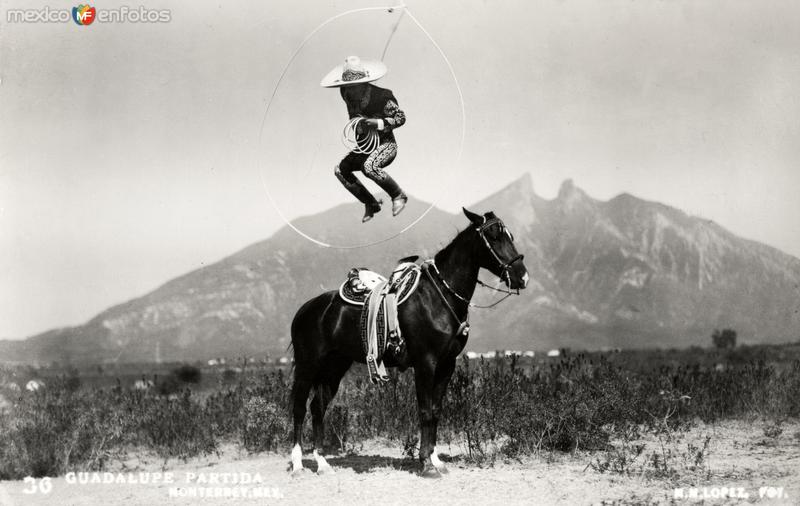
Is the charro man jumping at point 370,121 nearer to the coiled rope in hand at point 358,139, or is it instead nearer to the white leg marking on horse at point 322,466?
the coiled rope in hand at point 358,139

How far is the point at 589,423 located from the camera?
8.78 m

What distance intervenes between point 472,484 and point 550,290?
69337 millimetres

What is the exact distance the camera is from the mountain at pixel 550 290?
3878 cm

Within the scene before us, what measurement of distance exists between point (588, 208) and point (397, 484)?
79900 millimetres

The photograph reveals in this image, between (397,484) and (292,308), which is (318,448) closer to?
(397,484)

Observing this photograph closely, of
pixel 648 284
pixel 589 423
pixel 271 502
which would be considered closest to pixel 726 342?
pixel 648 284

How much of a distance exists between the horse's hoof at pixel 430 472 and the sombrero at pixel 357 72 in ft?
14.2

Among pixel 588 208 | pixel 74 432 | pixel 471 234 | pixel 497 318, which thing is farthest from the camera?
pixel 588 208

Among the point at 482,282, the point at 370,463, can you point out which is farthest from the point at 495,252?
the point at 370,463

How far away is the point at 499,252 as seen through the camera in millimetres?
7645

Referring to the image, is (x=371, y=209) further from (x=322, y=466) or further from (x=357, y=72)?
(x=322, y=466)

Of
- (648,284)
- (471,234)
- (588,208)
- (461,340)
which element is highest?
(588,208)

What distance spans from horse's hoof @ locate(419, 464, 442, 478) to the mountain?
52.4ft

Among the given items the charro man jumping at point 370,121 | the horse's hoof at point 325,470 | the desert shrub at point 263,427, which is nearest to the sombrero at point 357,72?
the charro man jumping at point 370,121
